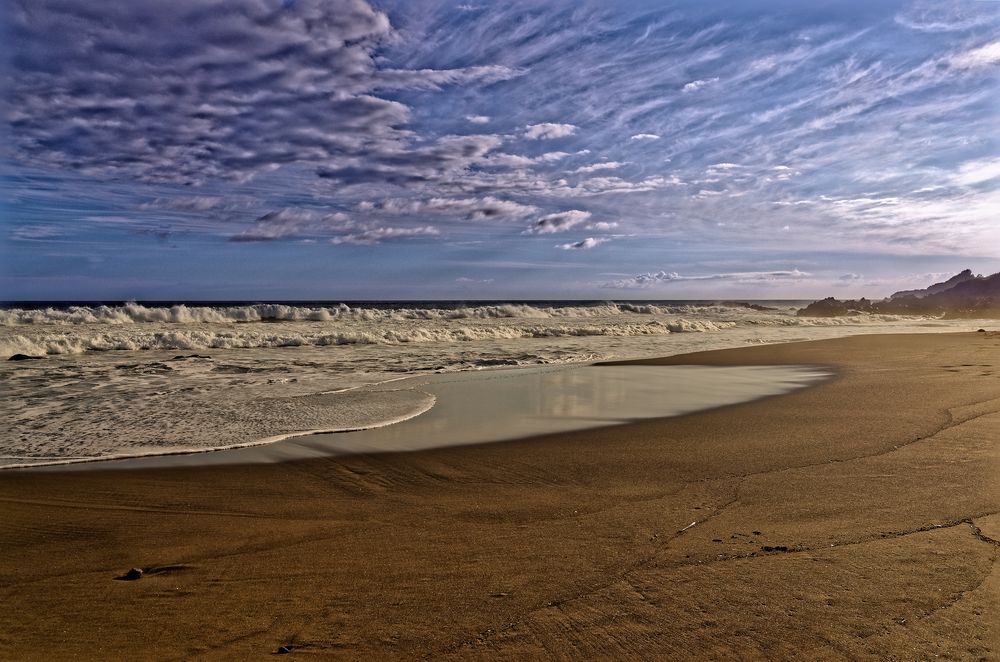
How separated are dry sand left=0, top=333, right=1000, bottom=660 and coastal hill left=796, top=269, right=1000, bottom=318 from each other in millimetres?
57716

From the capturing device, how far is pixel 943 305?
192 ft

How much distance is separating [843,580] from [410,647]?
87.7 inches

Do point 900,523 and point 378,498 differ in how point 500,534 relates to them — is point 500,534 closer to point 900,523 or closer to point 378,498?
point 378,498

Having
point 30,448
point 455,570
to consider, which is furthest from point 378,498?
point 30,448

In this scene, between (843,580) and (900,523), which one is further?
(900,523)

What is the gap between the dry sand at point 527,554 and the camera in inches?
112

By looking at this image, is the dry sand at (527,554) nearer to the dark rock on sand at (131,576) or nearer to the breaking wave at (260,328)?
the dark rock on sand at (131,576)

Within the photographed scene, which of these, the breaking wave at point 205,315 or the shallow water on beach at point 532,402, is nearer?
the shallow water on beach at point 532,402

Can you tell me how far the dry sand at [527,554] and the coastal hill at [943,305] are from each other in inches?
2272

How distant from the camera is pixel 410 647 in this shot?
9.13ft

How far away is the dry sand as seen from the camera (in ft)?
9.34

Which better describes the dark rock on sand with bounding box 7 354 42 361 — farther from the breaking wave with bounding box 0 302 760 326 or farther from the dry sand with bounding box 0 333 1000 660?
the breaking wave with bounding box 0 302 760 326

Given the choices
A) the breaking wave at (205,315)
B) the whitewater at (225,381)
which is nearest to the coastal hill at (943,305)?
the breaking wave at (205,315)

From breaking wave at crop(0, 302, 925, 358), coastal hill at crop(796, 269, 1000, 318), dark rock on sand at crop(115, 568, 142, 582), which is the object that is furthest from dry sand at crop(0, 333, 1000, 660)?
coastal hill at crop(796, 269, 1000, 318)
